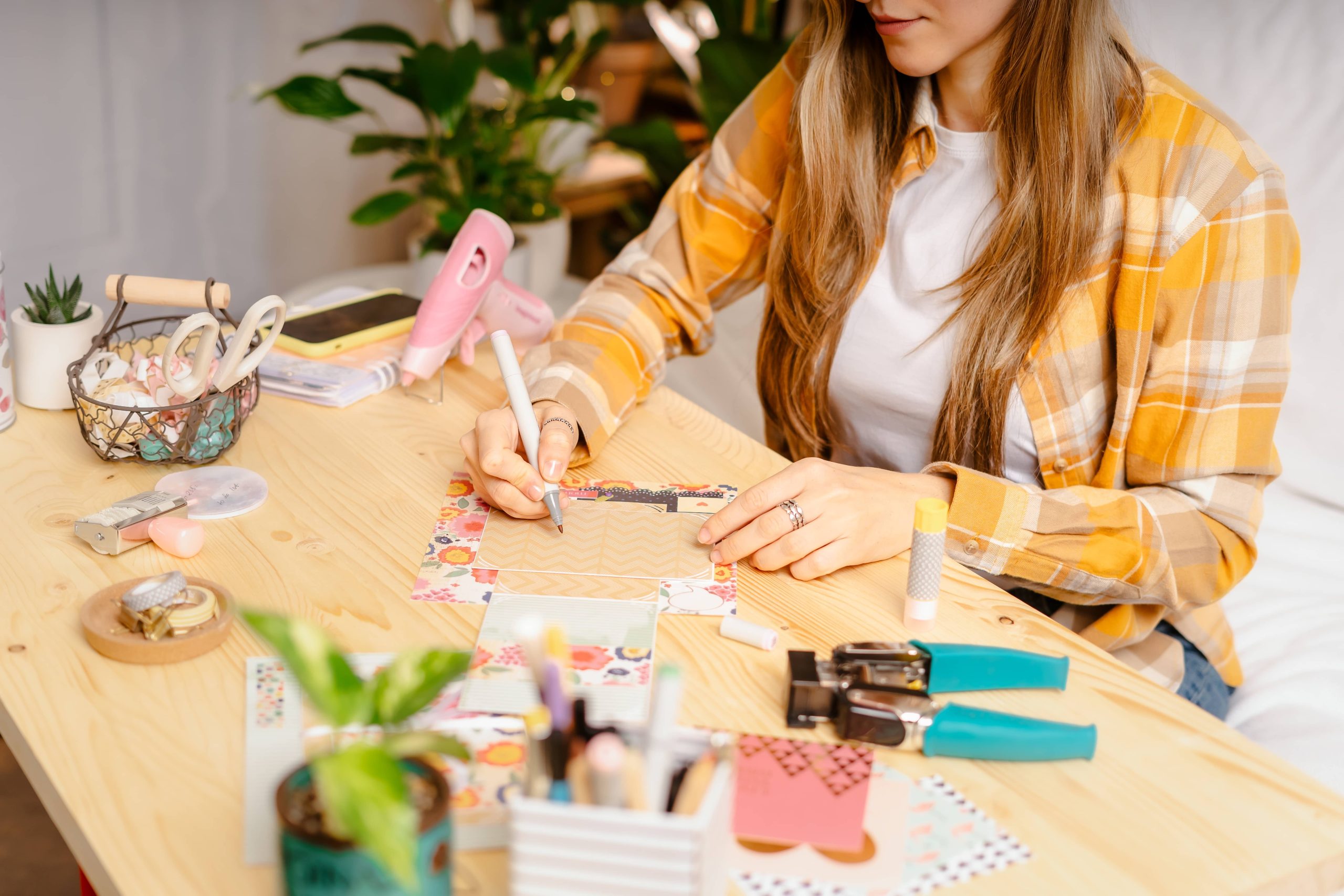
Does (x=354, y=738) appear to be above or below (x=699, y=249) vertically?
below

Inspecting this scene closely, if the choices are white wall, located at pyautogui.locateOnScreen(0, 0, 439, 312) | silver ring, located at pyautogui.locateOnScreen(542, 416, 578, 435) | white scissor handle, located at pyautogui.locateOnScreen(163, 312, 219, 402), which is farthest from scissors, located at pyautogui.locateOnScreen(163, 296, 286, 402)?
white wall, located at pyautogui.locateOnScreen(0, 0, 439, 312)

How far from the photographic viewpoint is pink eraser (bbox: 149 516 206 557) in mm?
854

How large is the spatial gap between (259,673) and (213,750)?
71 millimetres

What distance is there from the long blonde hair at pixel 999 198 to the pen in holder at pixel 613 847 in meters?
0.67

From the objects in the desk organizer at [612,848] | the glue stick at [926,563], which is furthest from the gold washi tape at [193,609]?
the glue stick at [926,563]

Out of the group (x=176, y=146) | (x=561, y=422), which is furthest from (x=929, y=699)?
(x=176, y=146)

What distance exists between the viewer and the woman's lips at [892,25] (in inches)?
41.1

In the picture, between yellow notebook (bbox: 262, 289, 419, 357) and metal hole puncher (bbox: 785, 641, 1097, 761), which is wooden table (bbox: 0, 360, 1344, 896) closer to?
metal hole puncher (bbox: 785, 641, 1097, 761)

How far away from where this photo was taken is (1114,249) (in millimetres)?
1011

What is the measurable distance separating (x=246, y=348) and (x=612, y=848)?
24.4 inches

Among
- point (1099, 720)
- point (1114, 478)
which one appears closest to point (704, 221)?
point (1114, 478)

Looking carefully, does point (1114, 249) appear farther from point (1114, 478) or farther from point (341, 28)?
point (341, 28)

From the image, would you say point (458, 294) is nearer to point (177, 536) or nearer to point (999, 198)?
point (177, 536)

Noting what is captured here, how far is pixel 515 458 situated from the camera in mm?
926
